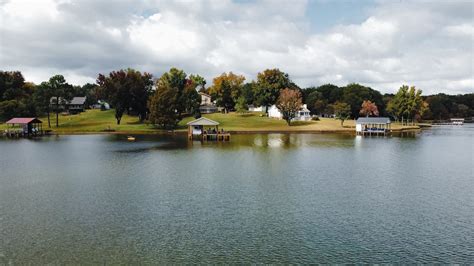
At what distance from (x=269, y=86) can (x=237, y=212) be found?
118m

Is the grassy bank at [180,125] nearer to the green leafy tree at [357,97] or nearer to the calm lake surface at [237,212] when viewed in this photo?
the green leafy tree at [357,97]

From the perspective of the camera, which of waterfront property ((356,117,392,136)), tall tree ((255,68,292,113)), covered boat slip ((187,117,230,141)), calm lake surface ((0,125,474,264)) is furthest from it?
tall tree ((255,68,292,113))

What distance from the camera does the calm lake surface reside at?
20.2m

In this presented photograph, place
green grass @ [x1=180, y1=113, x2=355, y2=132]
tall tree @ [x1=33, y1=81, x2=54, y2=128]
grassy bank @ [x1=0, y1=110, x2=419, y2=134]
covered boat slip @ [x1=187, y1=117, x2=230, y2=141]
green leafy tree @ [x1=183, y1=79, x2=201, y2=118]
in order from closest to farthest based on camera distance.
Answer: covered boat slip @ [x1=187, y1=117, x2=230, y2=141] < grassy bank @ [x1=0, y1=110, x2=419, y2=134] < tall tree @ [x1=33, y1=81, x2=54, y2=128] < green grass @ [x1=180, y1=113, x2=355, y2=132] < green leafy tree @ [x1=183, y1=79, x2=201, y2=118]

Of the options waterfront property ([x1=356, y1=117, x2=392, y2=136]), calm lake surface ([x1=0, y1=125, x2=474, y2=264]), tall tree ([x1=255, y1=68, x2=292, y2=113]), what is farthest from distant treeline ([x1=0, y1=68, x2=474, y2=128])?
calm lake surface ([x1=0, y1=125, x2=474, y2=264])

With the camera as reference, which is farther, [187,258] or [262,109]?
[262,109]

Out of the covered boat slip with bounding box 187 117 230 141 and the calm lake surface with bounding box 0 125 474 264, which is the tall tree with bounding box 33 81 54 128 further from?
the calm lake surface with bounding box 0 125 474 264

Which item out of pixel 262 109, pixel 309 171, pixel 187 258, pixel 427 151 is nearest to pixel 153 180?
pixel 309 171

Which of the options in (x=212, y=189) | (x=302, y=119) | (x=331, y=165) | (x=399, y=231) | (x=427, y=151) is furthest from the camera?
(x=302, y=119)

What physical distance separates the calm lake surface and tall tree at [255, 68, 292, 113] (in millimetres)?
92671

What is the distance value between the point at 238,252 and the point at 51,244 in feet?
34.5

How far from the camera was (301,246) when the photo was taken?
2088 centimetres

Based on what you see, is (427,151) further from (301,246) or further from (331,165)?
(301,246)

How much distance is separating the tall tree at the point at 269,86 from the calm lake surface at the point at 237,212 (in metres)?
92.7
